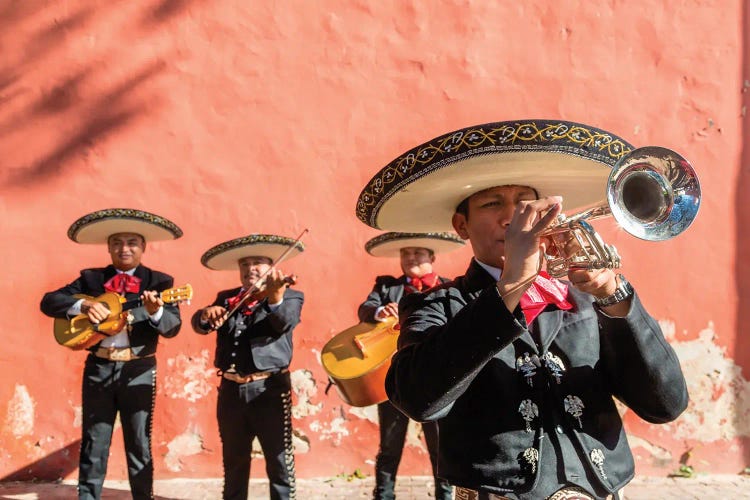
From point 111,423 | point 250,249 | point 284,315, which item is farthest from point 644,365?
point 111,423

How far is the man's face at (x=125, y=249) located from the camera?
5.00 metres

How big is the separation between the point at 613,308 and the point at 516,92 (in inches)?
180

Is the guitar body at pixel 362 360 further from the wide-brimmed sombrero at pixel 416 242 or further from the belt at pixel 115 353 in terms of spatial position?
the belt at pixel 115 353

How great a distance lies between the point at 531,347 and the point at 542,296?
6.0 inches

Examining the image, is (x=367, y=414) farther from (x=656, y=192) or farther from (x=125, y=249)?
(x=656, y=192)

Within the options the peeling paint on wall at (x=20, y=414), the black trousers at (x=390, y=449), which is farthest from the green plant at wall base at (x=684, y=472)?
the peeling paint on wall at (x=20, y=414)

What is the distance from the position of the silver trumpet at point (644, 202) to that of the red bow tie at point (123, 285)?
3.84 metres

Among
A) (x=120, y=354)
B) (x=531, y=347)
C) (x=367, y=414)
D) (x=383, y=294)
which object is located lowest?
(x=367, y=414)

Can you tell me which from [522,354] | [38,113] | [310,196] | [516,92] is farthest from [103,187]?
[522,354]

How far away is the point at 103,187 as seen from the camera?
5.72 metres

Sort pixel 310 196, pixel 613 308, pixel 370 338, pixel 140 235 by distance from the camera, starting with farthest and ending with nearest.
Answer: pixel 310 196, pixel 140 235, pixel 370 338, pixel 613 308

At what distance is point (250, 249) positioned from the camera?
4.87m

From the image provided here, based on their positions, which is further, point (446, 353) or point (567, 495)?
point (567, 495)

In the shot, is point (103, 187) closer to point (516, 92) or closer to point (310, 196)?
point (310, 196)
